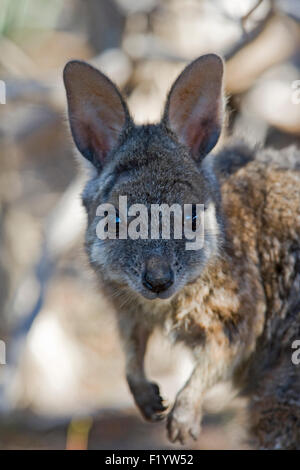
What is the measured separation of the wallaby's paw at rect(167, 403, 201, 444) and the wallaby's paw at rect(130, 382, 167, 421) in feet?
1.06

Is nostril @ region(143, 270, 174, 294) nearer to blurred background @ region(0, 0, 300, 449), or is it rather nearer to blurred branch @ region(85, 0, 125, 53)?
blurred background @ region(0, 0, 300, 449)

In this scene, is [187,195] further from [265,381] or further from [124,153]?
[265,381]

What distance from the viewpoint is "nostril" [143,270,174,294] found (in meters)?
2.99

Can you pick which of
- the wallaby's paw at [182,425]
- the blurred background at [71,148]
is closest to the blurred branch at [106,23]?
the blurred background at [71,148]

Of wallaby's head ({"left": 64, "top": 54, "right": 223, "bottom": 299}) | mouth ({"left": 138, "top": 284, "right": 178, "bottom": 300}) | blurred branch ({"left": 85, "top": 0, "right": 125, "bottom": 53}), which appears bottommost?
mouth ({"left": 138, "top": 284, "right": 178, "bottom": 300})

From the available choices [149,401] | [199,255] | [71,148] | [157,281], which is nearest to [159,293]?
[157,281]

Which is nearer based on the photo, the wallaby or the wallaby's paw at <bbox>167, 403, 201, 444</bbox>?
the wallaby

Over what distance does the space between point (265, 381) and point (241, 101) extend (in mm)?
3494

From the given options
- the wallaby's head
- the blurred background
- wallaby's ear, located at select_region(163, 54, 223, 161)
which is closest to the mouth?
the wallaby's head

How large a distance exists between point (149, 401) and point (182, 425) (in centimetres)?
40

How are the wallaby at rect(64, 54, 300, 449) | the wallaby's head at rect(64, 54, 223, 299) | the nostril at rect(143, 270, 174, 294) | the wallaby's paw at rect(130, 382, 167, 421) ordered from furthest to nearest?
the wallaby's paw at rect(130, 382, 167, 421) < the wallaby at rect(64, 54, 300, 449) < the wallaby's head at rect(64, 54, 223, 299) < the nostril at rect(143, 270, 174, 294)

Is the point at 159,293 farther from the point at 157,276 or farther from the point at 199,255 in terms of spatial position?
the point at 199,255

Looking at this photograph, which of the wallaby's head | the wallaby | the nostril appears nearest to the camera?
the nostril
